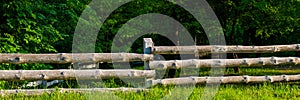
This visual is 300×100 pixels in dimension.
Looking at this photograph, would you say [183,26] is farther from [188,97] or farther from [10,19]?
[188,97]

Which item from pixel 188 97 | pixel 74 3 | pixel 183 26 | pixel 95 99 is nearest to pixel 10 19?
pixel 74 3

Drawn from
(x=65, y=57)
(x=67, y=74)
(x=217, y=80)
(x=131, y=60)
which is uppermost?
(x=65, y=57)

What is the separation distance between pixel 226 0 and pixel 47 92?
11.9 meters

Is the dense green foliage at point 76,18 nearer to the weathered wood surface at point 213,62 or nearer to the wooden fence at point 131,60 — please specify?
the wooden fence at point 131,60

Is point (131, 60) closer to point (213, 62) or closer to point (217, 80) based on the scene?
point (213, 62)

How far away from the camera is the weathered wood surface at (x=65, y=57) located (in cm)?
811

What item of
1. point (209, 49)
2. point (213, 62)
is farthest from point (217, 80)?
point (209, 49)

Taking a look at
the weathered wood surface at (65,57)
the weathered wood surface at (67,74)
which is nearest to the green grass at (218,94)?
the weathered wood surface at (67,74)

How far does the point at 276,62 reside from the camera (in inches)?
385

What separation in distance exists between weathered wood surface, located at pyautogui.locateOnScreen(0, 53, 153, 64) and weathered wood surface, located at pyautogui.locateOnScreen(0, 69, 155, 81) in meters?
0.23

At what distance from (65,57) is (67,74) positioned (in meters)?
0.37

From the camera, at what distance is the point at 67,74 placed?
8258 millimetres

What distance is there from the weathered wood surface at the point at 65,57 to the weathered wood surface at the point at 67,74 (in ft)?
0.77

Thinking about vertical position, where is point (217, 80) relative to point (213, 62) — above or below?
below
